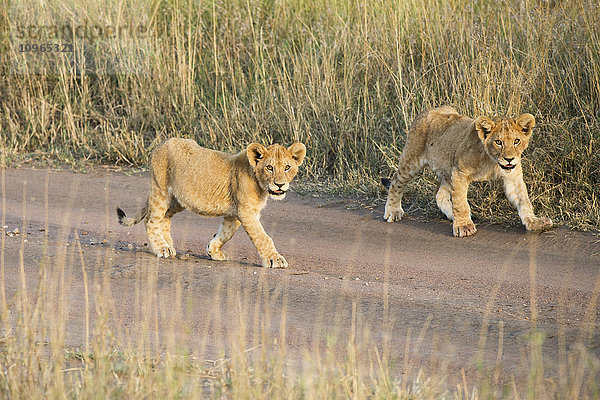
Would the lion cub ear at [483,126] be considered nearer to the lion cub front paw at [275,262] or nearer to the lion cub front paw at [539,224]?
the lion cub front paw at [539,224]

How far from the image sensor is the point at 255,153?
611 cm

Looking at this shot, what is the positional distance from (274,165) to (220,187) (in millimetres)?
545

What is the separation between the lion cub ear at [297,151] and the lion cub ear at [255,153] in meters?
0.19

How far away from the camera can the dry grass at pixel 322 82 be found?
834 cm

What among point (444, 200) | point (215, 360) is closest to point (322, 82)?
point (444, 200)

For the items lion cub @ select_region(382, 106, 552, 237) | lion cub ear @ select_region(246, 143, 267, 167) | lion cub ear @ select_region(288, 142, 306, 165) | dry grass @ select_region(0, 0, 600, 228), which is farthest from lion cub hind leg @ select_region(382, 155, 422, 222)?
lion cub ear @ select_region(246, 143, 267, 167)

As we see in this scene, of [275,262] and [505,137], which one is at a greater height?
[505,137]

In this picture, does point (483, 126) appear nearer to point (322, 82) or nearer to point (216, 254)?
point (216, 254)

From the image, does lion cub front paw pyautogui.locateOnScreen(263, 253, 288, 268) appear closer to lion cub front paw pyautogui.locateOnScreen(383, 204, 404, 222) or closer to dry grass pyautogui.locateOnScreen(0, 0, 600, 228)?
lion cub front paw pyautogui.locateOnScreen(383, 204, 404, 222)

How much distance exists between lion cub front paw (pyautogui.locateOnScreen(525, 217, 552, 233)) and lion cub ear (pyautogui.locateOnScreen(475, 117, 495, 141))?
2.67ft

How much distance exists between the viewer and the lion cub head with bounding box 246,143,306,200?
6000 millimetres

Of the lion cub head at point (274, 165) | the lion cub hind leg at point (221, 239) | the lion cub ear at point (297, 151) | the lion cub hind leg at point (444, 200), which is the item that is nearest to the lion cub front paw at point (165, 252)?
the lion cub hind leg at point (221, 239)

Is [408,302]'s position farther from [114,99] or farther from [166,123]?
[114,99]

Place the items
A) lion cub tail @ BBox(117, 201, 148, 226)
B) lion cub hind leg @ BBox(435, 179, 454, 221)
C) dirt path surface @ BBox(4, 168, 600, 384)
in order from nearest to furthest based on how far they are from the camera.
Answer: dirt path surface @ BBox(4, 168, 600, 384) < lion cub tail @ BBox(117, 201, 148, 226) < lion cub hind leg @ BBox(435, 179, 454, 221)
